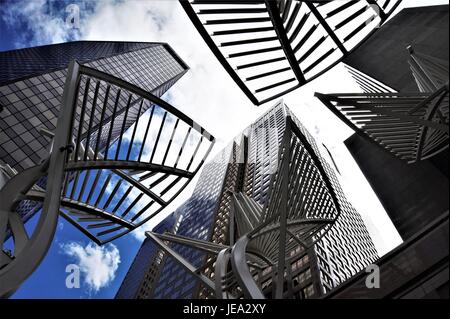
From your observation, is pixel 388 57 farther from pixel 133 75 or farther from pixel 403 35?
pixel 133 75

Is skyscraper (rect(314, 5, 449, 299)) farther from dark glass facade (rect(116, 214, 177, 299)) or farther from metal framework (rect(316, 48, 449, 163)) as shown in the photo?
dark glass facade (rect(116, 214, 177, 299))

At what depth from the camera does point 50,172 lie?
7133mm

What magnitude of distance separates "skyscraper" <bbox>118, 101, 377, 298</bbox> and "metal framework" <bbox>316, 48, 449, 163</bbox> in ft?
8.40

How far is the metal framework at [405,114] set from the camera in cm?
981

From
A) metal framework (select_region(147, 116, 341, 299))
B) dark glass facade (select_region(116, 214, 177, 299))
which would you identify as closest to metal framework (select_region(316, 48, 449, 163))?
metal framework (select_region(147, 116, 341, 299))

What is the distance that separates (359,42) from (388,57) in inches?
449

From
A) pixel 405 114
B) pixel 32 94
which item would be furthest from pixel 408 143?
pixel 32 94

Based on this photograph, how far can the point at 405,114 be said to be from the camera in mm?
9961

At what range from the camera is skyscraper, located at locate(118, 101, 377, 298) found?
16953mm

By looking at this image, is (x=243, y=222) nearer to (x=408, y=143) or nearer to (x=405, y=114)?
(x=408, y=143)

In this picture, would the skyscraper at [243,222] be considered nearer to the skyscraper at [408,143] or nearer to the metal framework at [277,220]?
the metal framework at [277,220]

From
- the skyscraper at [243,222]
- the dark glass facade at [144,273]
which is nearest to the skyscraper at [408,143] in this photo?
the skyscraper at [243,222]

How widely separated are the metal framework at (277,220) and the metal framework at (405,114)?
7.66 ft
